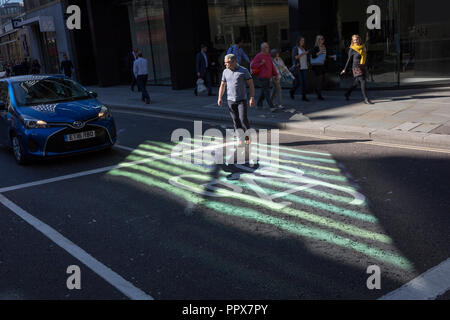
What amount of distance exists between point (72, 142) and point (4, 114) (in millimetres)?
1832

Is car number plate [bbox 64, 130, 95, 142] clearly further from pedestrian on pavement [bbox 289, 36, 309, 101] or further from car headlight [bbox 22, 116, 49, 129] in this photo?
pedestrian on pavement [bbox 289, 36, 309, 101]

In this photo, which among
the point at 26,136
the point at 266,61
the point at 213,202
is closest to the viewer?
the point at 213,202

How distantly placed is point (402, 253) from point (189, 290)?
193cm

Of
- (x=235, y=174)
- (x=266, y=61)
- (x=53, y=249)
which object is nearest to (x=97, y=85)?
(x=266, y=61)

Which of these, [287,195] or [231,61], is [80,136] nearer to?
[231,61]

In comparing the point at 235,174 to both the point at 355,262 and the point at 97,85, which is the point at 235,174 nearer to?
the point at 355,262

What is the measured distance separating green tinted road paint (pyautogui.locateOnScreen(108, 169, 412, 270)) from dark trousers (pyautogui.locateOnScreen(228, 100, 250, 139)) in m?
2.53

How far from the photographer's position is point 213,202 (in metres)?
5.55

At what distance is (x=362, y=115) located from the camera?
33.1 ft

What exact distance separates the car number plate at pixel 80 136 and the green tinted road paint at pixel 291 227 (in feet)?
6.44

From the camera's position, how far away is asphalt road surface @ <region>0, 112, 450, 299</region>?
3.65 m

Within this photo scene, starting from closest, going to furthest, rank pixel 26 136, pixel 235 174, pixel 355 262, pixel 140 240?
pixel 355 262 < pixel 140 240 < pixel 235 174 < pixel 26 136

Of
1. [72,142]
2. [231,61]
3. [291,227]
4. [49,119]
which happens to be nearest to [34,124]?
[49,119]

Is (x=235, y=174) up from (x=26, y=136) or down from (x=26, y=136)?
down
